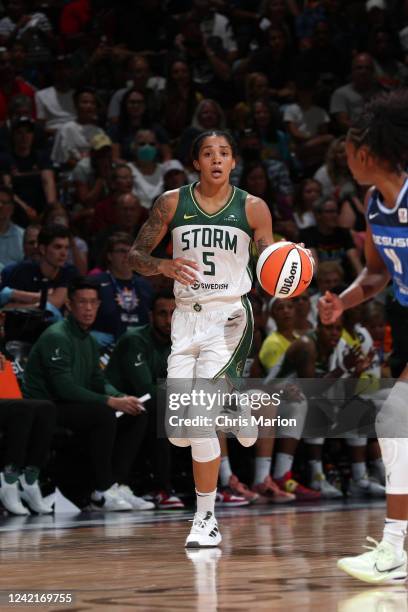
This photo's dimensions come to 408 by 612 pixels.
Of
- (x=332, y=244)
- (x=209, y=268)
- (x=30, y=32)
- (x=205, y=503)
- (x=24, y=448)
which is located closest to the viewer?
(x=205, y=503)

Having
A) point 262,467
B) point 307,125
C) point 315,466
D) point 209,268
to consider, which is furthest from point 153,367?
point 307,125

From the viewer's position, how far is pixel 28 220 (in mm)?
10938

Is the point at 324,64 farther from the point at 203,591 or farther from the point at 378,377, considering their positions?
the point at 203,591

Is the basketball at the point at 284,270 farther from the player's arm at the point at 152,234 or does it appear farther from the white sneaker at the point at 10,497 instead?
the white sneaker at the point at 10,497

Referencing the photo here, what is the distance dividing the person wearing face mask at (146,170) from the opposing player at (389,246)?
716cm

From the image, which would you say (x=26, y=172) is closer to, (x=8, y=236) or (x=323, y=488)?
(x=8, y=236)

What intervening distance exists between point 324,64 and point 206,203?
28.2 ft

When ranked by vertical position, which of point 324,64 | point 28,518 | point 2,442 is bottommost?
point 28,518

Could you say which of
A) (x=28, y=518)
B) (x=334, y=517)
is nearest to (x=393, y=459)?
(x=334, y=517)

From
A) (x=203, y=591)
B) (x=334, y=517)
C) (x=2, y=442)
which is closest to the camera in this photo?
(x=203, y=591)

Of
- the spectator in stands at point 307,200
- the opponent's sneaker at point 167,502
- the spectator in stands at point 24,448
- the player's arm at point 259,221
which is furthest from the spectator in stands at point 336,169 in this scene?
the player's arm at point 259,221

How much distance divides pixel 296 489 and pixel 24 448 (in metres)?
2.61

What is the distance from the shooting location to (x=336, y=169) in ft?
40.0

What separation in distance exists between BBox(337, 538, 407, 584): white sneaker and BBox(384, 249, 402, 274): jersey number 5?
1.07 metres
